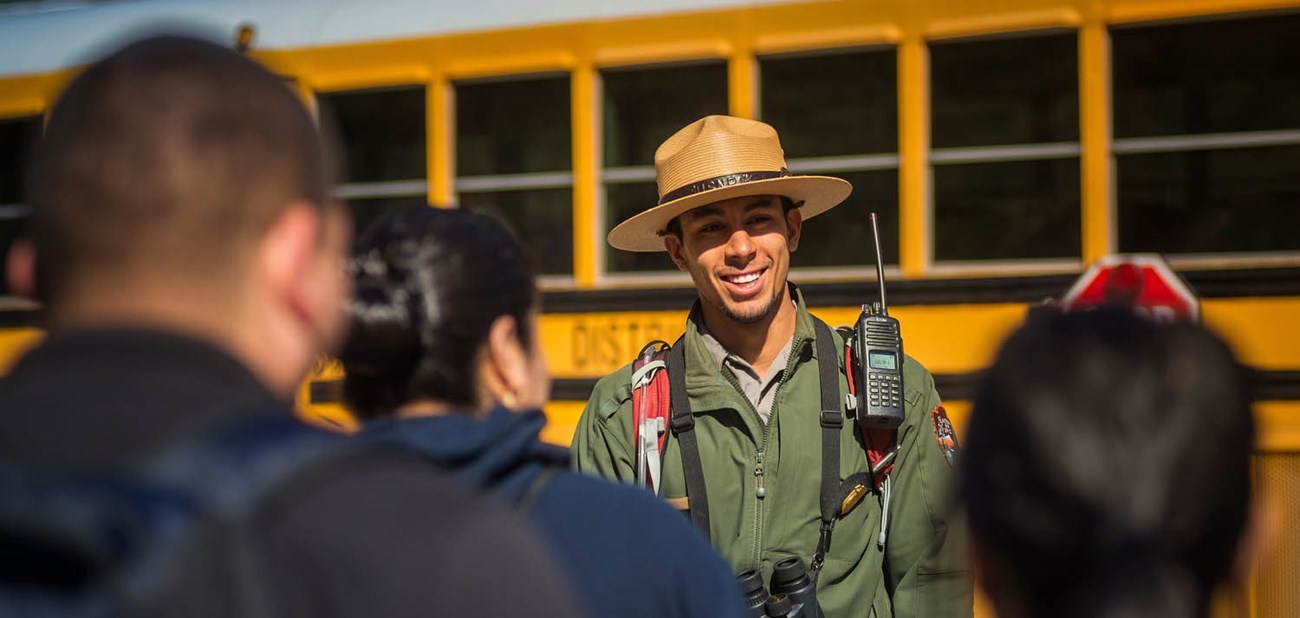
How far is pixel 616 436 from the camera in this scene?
2.37m

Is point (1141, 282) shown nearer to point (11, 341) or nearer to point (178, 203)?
point (178, 203)

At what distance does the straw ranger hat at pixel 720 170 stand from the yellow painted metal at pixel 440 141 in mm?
2655

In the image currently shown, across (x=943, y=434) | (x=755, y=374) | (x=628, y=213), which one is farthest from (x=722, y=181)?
(x=628, y=213)

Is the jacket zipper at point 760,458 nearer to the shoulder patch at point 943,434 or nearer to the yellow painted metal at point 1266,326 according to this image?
the shoulder patch at point 943,434

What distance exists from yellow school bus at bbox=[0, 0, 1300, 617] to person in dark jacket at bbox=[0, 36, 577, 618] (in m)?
3.31

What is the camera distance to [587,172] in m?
5.14

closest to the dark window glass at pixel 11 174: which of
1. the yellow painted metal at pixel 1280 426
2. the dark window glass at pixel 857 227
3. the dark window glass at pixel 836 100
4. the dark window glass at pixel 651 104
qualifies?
the dark window glass at pixel 651 104

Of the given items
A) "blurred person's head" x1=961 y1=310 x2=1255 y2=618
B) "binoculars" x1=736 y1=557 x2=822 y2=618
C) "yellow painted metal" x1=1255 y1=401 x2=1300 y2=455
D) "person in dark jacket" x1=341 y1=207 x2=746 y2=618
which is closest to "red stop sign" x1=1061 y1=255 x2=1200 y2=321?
"yellow painted metal" x1=1255 y1=401 x2=1300 y2=455

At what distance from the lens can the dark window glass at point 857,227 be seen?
192 inches

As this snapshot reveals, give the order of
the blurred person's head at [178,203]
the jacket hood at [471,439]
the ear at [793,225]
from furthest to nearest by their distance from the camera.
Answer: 1. the ear at [793,225]
2. the jacket hood at [471,439]
3. the blurred person's head at [178,203]

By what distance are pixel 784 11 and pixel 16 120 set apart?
3.57 m

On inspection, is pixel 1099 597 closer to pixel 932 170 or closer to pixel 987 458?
pixel 987 458

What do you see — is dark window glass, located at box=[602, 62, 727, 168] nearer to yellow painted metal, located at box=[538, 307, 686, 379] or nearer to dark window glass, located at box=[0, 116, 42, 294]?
yellow painted metal, located at box=[538, 307, 686, 379]

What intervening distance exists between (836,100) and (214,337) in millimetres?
4299
